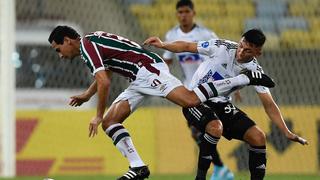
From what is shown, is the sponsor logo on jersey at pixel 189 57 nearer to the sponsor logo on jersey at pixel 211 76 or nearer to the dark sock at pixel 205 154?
the sponsor logo on jersey at pixel 211 76

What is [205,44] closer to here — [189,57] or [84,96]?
[84,96]

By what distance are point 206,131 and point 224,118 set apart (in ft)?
0.87

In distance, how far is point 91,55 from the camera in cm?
866

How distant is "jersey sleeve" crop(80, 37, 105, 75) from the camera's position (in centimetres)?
858

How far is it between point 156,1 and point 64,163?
11.5 ft

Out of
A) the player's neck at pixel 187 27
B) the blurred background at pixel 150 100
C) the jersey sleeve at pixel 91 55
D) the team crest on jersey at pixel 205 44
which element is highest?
the team crest on jersey at pixel 205 44

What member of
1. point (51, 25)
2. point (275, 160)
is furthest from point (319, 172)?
point (51, 25)

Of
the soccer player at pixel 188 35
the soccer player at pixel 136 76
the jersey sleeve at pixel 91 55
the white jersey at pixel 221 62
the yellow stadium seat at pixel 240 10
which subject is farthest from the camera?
the yellow stadium seat at pixel 240 10

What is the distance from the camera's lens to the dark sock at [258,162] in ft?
29.5

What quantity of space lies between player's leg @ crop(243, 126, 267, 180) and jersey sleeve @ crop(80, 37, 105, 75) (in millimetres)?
1557

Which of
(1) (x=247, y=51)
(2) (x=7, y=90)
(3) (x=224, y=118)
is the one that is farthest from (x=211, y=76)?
(2) (x=7, y=90)

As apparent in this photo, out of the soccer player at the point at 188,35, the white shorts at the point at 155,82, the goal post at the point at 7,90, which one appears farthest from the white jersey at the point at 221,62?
the goal post at the point at 7,90

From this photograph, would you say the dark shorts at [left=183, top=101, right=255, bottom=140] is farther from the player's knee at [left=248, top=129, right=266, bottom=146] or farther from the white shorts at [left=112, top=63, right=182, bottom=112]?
the white shorts at [left=112, top=63, right=182, bottom=112]

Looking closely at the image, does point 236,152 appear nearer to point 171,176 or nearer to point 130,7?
point 171,176
